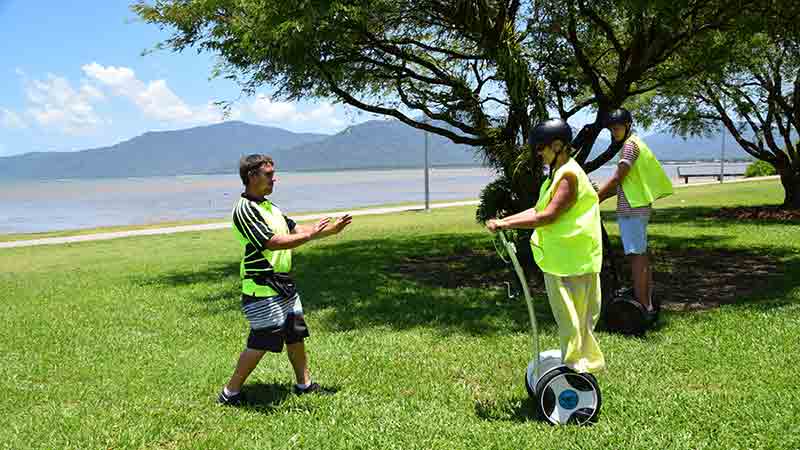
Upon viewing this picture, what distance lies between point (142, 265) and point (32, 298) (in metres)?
3.58

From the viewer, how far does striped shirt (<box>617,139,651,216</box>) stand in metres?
6.27

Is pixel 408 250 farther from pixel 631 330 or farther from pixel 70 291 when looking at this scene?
pixel 631 330

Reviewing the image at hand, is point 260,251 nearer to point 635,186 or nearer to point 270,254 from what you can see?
point 270,254

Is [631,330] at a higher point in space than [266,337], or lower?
lower

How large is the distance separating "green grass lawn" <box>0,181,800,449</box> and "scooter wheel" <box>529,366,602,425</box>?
12 centimetres

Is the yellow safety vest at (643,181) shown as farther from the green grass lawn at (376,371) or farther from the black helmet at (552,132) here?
the black helmet at (552,132)

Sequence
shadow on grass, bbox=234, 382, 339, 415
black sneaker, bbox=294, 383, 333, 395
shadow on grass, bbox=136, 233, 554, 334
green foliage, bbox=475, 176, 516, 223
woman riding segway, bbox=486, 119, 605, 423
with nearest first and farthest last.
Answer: woman riding segway, bbox=486, 119, 605, 423
shadow on grass, bbox=234, 382, 339, 415
black sneaker, bbox=294, 383, 333, 395
shadow on grass, bbox=136, 233, 554, 334
green foliage, bbox=475, 176, 516, 223

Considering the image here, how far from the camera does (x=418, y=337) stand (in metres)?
6.80

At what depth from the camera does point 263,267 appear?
4.71 m

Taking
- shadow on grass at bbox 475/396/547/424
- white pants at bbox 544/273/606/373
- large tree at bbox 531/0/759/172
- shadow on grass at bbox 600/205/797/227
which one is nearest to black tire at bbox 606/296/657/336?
shadow on grass at bbox 475/396/547/424

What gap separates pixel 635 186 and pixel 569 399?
2.62 m

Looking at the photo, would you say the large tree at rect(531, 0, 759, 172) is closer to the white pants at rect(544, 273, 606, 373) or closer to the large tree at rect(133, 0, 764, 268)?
the large tree at rect(133, 0, 764, 268)

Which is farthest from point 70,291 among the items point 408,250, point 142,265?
point 408,250

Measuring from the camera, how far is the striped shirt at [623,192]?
6273mm
